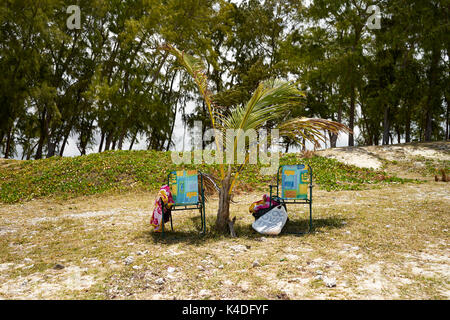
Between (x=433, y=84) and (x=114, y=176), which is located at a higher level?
(x=433, y=84)

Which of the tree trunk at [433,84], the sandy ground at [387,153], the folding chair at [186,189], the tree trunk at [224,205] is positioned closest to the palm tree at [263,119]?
the tree trunk at [224,205]

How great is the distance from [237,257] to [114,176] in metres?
9.87

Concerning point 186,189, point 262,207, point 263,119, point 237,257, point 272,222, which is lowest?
point 237,257

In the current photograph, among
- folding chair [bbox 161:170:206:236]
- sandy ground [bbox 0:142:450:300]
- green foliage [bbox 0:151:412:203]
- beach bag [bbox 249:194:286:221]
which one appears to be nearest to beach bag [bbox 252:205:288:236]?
beach bag [bbox 249:194:286:221]

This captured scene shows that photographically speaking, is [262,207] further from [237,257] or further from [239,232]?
[237,257]

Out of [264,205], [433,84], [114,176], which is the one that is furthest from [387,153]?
[114,176]

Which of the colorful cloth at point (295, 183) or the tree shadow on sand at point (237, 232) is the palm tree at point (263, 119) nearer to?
the tree shadow on sand at point (237, 232)

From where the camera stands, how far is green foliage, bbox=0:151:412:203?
1184cm

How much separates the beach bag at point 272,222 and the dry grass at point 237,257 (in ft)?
0.63

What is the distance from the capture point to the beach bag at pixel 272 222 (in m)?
5.52

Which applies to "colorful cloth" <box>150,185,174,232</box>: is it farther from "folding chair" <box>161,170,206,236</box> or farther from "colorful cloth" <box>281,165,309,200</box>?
"colorful cloth" <box>281,165,309,200</box>

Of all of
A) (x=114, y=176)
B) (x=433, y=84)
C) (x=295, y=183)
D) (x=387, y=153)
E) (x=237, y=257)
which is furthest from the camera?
(x=433, y=84)

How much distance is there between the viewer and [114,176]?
1282 cm
